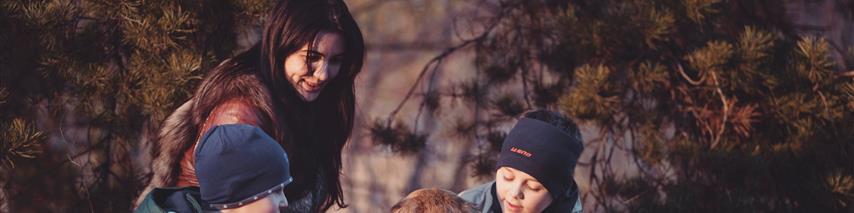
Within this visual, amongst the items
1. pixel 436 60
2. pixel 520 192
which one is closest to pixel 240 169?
pixel 520 192

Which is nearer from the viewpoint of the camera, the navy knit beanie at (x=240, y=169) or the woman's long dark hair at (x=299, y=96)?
the navy knit beanie at (x=240, y=169)

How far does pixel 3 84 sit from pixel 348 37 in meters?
0.68

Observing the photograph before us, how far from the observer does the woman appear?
76.5 inches

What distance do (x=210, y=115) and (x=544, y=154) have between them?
2.25 ft

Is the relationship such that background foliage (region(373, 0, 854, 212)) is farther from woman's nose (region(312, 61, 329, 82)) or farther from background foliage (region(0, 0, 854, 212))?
woman's nose (region(312, 61, 329, 82))

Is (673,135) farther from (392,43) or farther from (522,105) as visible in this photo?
(392,43)

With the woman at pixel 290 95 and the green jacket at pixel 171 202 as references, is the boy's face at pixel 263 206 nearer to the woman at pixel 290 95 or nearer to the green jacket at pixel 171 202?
the green jacket at pixel 171 202

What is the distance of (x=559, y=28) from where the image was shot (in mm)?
2885

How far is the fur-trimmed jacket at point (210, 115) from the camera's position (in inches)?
75.9

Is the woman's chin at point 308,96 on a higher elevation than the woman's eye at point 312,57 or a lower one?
lower

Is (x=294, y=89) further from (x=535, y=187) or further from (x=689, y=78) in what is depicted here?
(x=689, y=78)

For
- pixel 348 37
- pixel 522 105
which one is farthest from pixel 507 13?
pixel 348 37

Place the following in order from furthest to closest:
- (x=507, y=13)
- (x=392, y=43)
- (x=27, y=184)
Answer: (x=392, y=43) → (x=507, y=13) → (x=27, y=184)

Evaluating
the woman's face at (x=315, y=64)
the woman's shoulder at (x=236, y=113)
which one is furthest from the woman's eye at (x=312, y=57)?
the woman's shoulder at (x=236, y=113)
